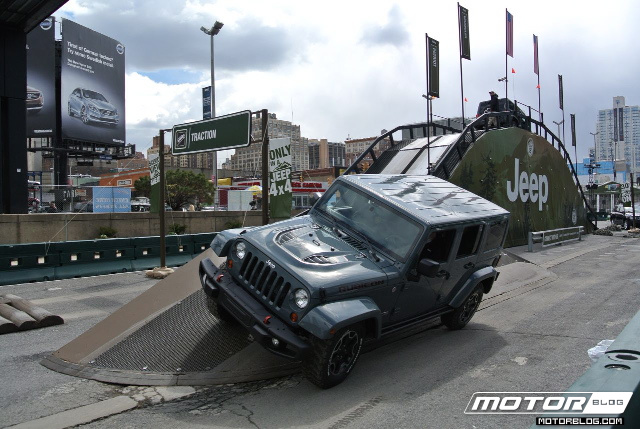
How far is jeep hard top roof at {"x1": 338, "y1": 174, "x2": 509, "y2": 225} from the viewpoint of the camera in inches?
249

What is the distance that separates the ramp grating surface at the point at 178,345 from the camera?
5.69 m

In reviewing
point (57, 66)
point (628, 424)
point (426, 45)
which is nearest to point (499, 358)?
point (628, 424)

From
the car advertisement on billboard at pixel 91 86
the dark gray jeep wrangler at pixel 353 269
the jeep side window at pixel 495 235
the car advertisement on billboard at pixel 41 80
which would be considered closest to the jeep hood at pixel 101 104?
the car advertisement on billboard at pixel 91 86

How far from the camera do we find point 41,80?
45.3 m

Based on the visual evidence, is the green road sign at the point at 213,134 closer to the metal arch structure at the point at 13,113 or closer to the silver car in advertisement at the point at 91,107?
the metal arch structure at the point at 13,113

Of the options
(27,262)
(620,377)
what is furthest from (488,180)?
(620,377)

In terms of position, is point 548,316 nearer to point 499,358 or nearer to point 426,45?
point 499,358

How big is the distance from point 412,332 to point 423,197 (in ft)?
6.65

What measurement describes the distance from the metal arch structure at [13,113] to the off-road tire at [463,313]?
1661 cm

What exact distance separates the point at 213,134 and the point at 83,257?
5549 mm

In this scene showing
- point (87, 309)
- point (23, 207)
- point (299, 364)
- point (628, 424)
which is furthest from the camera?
point (23, 207)

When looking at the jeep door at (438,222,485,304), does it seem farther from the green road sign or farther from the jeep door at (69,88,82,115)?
the jeep door at (69,88,82,115)

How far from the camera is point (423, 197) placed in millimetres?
6980

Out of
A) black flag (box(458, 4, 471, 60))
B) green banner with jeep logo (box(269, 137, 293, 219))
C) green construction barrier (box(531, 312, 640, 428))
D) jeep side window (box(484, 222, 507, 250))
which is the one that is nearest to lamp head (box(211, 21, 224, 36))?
black flag (box(458, 4, 471, 60))
